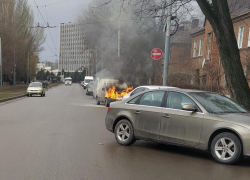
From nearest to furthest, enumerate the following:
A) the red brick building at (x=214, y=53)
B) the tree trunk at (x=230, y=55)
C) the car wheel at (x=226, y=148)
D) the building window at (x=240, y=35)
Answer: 1. the car wheel at (x=226, y=148)
2. the tree trunk at (x=230, y=55)
3. the red brick building at (x=214, y=53)
4. the building window at (x=240, y=35)

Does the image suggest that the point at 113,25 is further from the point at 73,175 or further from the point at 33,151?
the point at 73,175

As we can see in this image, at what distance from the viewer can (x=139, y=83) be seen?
2069 centimetres

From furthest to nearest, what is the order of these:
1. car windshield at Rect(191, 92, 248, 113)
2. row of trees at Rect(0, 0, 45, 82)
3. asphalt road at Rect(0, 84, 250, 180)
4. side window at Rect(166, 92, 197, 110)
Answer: row of trees at Rect(0, 0, 45, 82), side window at Rect(166, 92, 197, 110), car windshield at Rect(191, 92, 248, 113), asphalt road at Rect(0, 84, 250, 180)

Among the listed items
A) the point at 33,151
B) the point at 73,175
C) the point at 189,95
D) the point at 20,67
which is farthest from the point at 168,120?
the point at 20,67

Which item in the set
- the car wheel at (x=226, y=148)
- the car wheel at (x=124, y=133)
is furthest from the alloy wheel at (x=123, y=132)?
the car wheel at (x=226, y=148)

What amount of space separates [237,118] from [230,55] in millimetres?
3842

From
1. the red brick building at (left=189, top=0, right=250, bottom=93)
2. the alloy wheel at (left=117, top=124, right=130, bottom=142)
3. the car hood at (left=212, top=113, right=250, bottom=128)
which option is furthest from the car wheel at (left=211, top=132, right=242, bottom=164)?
the red brick building at (left=189, top=0, right=250, bottom=93)

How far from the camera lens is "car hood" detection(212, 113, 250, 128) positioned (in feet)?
16.2

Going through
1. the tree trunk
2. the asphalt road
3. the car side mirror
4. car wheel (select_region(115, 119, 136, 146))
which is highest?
the tree trunk

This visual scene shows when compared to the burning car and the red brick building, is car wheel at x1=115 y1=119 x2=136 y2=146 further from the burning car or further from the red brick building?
the burning car

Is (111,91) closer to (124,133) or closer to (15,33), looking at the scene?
Answer: (124,133)

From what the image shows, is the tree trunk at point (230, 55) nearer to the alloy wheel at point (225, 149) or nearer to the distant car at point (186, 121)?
the distant car at point (186, 121)

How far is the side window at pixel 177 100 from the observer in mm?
5803

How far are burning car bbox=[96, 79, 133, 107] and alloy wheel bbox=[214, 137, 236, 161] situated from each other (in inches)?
406
